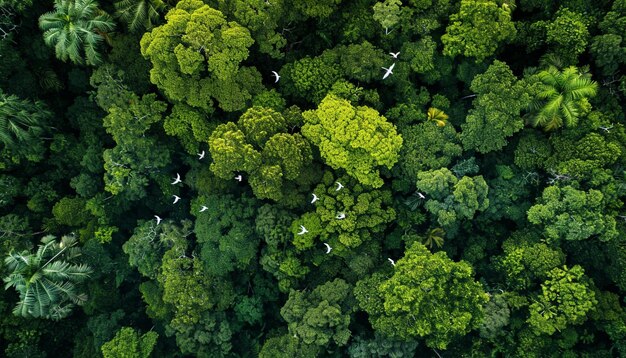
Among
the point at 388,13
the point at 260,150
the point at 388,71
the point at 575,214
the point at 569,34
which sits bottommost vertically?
the point at 260,150

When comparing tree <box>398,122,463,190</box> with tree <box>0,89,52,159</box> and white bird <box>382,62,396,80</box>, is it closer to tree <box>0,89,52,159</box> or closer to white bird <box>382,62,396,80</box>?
white bird <box>382,62,396,80</box>

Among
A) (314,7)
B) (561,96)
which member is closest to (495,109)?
(561,96)

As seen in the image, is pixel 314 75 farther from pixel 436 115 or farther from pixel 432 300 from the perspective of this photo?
pixel 432 300

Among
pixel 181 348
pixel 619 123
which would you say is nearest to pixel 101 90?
pixel 181 348

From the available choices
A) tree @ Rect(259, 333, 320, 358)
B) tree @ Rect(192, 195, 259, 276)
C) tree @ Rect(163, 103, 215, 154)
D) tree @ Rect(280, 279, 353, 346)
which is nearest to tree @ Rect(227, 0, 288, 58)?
tree @ Rect(163, 103, 215, 154)

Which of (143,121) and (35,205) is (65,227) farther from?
(143,121)
